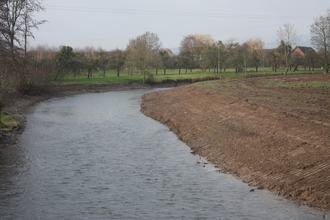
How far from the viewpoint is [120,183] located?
11617 mm

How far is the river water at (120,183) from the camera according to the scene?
909 centimetres

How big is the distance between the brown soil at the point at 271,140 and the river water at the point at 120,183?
0.66 meters

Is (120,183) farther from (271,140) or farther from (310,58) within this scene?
(310,58)

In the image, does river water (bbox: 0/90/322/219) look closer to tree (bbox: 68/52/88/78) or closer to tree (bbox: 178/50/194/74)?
tree (bbox: 68/52/88/78)

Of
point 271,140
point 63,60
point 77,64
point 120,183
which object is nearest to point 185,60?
point 77,64

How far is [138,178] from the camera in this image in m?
12.2

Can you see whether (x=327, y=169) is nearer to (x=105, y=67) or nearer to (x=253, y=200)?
(x=253, y=200)

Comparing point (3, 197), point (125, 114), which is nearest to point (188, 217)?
point (3, 197)

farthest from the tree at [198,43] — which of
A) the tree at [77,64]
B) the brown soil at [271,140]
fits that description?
the brown soil at [271,140]

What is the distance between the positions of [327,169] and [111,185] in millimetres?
7035

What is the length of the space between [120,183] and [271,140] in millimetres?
6575

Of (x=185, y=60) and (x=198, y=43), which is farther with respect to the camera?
(x=198, y=43)

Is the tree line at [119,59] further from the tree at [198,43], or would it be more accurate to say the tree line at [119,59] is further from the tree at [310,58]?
the tree at [198,43]

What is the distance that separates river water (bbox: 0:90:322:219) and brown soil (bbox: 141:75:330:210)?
66 cm
